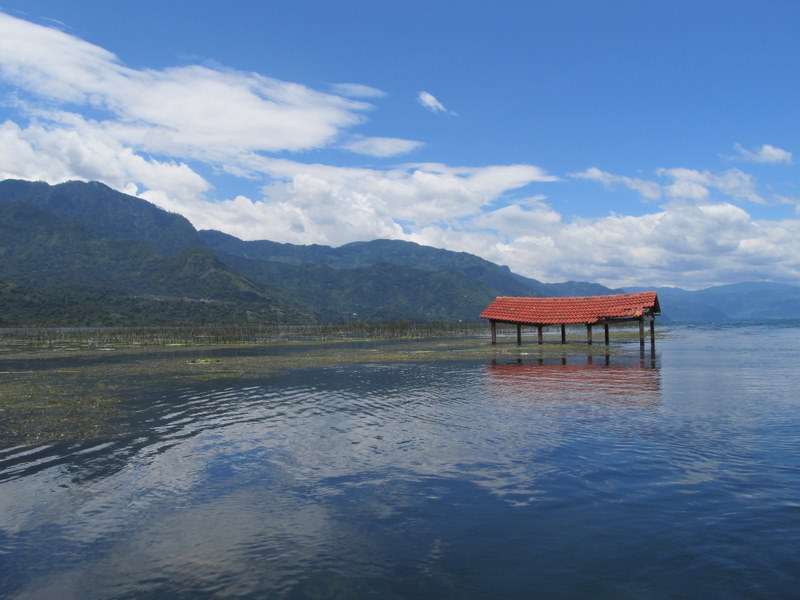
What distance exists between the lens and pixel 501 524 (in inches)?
418

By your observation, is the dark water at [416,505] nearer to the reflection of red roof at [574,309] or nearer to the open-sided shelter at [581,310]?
the reflection of red roof at [574,309]

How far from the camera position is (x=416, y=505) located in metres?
11.7

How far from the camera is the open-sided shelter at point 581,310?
59.7m

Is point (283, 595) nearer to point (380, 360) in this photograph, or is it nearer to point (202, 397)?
point (202, 397)

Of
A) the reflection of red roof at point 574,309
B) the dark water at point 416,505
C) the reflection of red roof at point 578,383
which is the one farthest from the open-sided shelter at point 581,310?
the dark water at point 416,505

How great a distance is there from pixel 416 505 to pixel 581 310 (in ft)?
184

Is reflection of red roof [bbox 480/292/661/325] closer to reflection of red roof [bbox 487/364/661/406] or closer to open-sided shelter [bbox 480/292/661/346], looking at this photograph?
open-sided shelter [bbox 480/292/661/346]

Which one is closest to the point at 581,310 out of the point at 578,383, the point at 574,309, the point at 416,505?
the point at 574,309

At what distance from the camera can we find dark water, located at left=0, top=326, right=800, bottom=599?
866 cm

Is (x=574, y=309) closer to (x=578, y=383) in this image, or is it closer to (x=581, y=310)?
(x=581, y=310)

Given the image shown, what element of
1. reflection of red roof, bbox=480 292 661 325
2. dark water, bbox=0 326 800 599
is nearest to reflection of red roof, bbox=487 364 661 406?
dark water, bbox=0 326 800 599

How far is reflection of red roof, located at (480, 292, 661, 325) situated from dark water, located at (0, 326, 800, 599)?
3845cm

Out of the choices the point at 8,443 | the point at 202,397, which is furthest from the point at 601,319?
the point at 8,443

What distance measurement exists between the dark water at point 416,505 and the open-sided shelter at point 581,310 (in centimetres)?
3855
